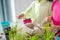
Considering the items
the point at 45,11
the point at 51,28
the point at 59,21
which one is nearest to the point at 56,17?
the point at 59,21

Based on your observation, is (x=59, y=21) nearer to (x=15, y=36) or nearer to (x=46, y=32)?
(x=46, y=32)

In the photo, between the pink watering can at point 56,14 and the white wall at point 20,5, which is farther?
the white wall at point 20,5

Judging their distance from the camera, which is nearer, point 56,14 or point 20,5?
point 56,14

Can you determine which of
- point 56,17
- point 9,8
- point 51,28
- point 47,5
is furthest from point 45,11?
point 9,8

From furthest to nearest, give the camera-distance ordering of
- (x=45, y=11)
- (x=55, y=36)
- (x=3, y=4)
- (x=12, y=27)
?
(x=3, y=4), (x=45, y=11), (x=12, y=27), (x=55, y=36)

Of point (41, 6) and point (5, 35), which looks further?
point (41, 6)

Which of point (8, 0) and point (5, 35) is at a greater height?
point (8, 0)

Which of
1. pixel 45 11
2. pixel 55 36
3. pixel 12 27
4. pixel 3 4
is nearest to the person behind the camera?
pixel 55 36

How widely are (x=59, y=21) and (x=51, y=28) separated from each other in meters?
0.14

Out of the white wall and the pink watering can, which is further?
the white wall

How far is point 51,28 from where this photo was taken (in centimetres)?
85

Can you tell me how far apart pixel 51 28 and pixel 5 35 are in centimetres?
27

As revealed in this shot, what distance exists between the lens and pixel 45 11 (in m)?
1.25

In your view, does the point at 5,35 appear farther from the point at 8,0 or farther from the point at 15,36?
the point at 8,0
